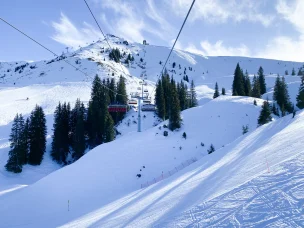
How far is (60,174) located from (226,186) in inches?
859

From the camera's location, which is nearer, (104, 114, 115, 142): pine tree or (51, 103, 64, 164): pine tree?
(51, 103, 64, 164): pine tree

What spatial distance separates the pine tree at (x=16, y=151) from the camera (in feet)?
118

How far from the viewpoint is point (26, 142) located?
3991 cm

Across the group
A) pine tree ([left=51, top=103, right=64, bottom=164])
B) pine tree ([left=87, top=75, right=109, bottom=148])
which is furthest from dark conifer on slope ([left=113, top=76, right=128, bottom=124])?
pine tree ([left=51, top=103, right=64, bottom=164])

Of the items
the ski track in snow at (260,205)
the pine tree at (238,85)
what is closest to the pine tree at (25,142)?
the ski track in snow at (260,205)

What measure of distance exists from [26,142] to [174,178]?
116ft

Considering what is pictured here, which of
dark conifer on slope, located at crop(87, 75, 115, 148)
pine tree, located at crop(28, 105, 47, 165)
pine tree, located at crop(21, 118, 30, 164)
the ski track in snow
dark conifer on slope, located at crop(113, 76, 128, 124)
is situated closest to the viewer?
the ski track in snow

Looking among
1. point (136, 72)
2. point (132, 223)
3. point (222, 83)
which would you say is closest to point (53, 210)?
point (132, 223)

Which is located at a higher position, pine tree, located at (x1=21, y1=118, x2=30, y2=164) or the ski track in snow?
the ski track in snow

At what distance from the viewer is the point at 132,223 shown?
25.6ft

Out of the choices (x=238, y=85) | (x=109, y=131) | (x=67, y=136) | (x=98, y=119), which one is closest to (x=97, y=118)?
(x=98, y=119)

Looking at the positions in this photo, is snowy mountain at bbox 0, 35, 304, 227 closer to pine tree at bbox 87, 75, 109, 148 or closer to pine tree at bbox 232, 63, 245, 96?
pine tree at bbox 87, 75, 109, 148

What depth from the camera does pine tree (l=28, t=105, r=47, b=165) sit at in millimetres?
40750

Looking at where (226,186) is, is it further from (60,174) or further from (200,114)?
(200,114)
